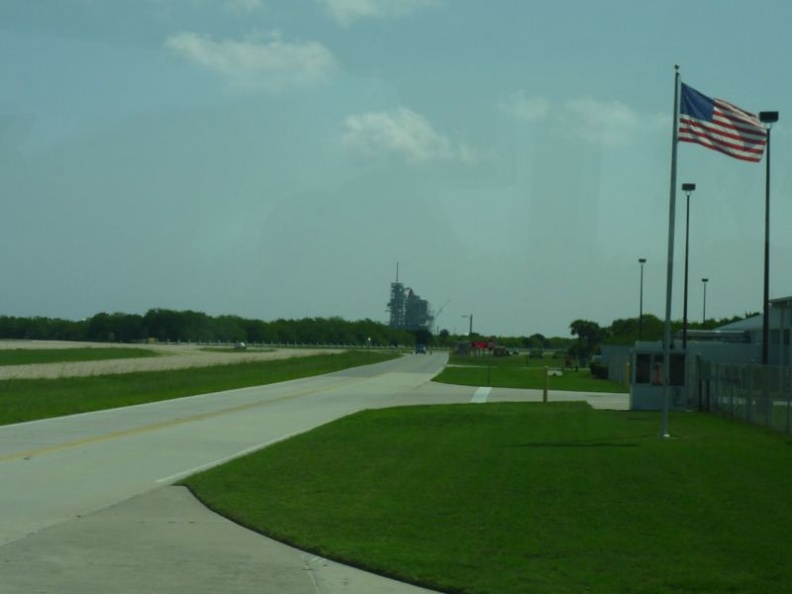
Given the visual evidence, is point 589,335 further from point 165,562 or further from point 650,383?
point 165,562

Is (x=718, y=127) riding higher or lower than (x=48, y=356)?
higher

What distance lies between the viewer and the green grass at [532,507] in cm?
969

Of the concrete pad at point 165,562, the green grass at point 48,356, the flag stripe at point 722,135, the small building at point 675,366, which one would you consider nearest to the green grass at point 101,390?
the small building at point 675,366

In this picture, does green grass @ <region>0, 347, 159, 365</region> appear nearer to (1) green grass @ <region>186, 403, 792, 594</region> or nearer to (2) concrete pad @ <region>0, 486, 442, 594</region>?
(1) green grass @ <region>186, 403, 792, 594</region>

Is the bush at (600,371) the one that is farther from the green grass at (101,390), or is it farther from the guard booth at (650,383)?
the guard booth at (650,383)

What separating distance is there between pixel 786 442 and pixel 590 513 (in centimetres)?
1133

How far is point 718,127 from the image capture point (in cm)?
2378

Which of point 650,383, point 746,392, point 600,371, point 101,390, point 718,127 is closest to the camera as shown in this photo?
point 718,127

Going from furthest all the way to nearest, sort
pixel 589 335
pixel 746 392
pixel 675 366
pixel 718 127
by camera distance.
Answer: pixel 589 335, pixel 675 366, pixel 746 392, pixel 718 127

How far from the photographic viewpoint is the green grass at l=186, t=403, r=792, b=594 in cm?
969

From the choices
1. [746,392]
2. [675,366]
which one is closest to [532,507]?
[746,392]

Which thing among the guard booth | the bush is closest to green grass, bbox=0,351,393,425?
the guard booth

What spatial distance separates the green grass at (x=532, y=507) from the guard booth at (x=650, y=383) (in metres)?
9.26

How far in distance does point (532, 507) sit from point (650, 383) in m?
21.7
